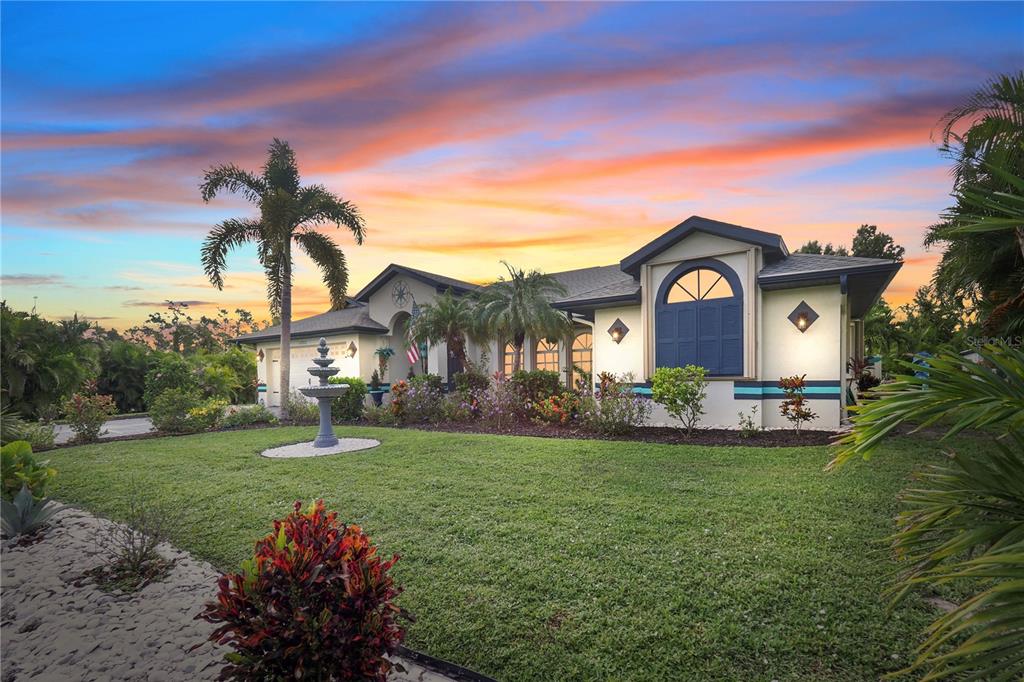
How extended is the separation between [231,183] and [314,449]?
9937 millimetres

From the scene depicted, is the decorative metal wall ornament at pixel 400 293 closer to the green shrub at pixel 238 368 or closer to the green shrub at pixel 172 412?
the green shrub at pixel 172 412

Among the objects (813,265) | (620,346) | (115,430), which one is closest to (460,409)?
(620,346)

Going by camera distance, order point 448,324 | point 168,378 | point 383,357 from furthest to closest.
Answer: point 383,357, point 168,378, point 448,324

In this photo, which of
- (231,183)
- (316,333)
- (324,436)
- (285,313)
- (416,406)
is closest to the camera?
(324,436)

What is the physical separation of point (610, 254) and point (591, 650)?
17.9 m

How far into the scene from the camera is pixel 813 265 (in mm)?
10438

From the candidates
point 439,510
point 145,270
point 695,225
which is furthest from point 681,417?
point 145,270

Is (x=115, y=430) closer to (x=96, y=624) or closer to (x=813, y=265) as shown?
(x=96, y=624)

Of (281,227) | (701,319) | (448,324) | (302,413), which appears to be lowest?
(302,413)

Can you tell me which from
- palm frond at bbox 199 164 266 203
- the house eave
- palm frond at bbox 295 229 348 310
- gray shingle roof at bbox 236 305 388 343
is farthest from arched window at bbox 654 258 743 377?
palm frond at bbox 199 164 266 203

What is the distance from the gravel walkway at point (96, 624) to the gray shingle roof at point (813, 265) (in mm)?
10282

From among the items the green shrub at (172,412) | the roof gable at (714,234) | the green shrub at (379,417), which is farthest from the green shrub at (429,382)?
the roof gable at (714,234)

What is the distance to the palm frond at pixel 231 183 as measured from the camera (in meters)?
14.9

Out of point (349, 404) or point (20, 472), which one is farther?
point (349, 404)
